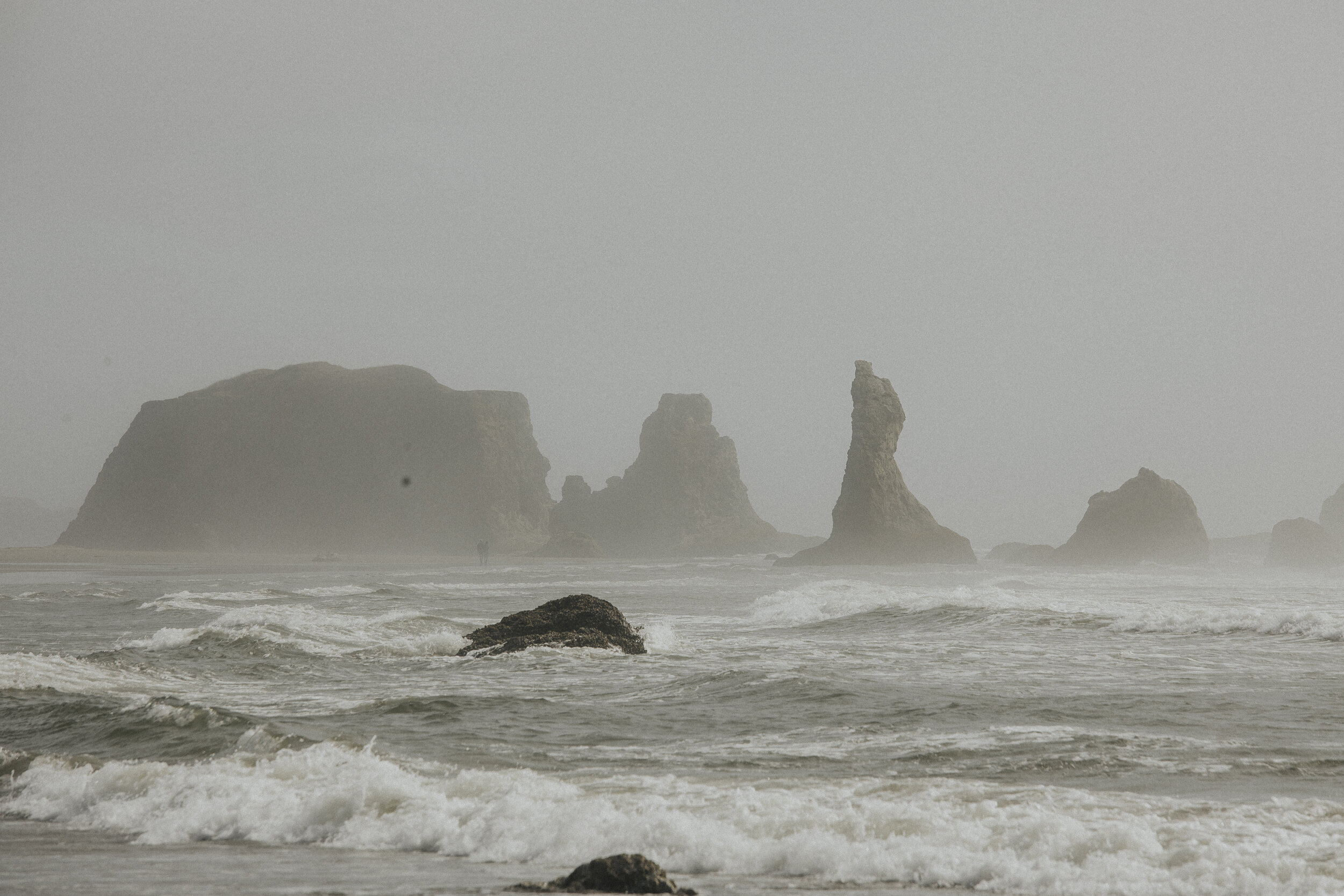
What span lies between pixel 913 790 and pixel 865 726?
2.39 metres

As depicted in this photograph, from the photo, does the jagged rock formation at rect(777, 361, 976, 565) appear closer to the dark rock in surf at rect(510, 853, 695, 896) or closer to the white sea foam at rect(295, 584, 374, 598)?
the white sea foam at rect(295, 584, 374, 598)

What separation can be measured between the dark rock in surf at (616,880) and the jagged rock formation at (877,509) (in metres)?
67.2

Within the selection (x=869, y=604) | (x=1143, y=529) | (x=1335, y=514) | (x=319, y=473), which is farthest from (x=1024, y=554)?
(x=319, y=473)

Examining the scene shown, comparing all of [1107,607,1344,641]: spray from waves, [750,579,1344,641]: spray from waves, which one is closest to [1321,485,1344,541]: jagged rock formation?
[750,579,1344,641]: spray from waves

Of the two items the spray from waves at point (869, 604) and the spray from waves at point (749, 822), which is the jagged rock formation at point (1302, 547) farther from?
the spray from waves at point (749, 822)

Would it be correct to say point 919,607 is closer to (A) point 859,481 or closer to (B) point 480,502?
(A) point 859,481

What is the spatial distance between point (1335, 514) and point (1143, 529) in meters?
36.9

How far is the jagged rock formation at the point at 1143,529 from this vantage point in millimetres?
72938

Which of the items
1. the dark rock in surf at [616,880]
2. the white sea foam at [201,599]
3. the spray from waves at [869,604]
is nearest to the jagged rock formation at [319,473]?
the white sea foam at [201,599]

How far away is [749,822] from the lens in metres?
5.43

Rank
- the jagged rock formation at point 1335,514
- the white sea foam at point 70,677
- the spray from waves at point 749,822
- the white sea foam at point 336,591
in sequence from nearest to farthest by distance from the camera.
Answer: the spray from waves at point 749,822 < the white sea foam at point 70,677 < the white sea foam at point 336,591 < the jagged rock formation at point 1335,514

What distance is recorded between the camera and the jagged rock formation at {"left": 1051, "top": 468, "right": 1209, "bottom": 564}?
239 ft

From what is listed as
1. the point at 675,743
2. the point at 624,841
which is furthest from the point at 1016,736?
the point at 624,841

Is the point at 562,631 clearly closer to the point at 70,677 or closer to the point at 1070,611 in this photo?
the point at 70,677
